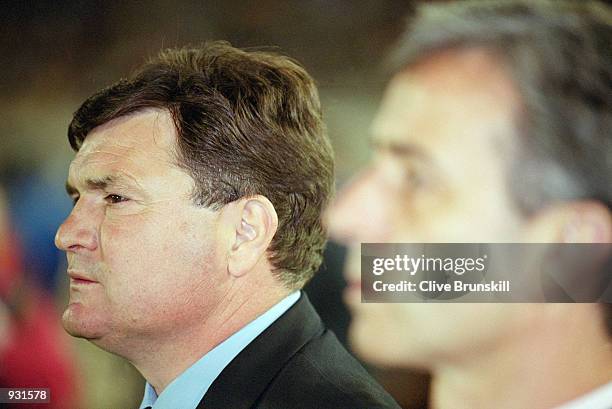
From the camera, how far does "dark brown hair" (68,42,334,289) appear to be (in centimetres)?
180

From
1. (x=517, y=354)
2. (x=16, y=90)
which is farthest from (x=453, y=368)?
(x=16, y=90)

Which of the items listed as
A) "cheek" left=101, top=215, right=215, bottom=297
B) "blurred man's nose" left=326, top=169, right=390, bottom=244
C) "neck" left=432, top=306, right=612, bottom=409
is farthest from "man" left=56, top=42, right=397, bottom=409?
"neck" left=432, top=306, right=612, bottom=409

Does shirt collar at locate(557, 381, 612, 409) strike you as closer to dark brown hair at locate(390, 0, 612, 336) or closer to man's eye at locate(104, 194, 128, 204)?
dark brown hair at locate(390, 0, 612, 336)

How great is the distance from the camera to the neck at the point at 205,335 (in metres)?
1.83

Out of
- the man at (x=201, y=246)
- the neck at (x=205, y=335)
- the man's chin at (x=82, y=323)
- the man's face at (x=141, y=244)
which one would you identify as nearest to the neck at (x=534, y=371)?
the man at (x=201, y=246)

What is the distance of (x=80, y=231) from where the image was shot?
5.99ft

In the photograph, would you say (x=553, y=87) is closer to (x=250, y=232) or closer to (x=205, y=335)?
(x=250, y=232)

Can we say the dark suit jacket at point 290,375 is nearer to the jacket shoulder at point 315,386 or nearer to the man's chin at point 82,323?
the jacket shoulder at point 315,386

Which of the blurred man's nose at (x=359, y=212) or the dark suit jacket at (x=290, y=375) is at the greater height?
the blurred man's nose at (x=359, y=212)

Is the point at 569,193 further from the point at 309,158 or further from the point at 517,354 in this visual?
the point at 309,158

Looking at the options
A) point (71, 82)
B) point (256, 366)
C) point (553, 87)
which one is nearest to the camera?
point (256, 366)

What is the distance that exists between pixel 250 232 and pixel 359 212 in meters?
0.31

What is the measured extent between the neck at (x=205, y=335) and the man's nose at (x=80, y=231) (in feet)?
0.93

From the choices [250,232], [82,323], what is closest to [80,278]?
[82,323]
